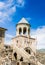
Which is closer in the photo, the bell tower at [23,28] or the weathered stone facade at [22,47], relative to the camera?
the weathered stone facade at [22,47]

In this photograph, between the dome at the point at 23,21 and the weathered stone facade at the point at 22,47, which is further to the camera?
the dome at the point at 23,21

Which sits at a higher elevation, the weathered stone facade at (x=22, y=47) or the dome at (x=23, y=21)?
the dome at (x=23, y=21)

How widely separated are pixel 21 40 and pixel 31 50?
131 inches

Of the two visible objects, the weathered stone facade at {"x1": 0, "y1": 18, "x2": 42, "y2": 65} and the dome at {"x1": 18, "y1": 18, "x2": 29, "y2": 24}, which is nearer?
the weathered stone facade at {"x1": 0, "y1": 18, "x2": 42, "y2": 65}

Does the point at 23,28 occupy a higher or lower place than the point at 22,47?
higher

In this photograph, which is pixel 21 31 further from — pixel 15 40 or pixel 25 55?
pixel 25 55

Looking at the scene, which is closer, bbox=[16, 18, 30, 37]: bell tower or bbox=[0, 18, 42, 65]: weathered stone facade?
bbox=[0, 18, 42, 65]: weathered stone facade

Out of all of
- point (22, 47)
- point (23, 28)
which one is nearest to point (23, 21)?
point (23, 28)

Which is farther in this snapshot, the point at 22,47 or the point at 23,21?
the point at 23,21

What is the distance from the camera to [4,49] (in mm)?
46531

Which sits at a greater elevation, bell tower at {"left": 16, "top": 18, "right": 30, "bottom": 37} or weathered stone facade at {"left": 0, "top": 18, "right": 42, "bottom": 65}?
bell tower at {"left": 16, "top": 18, "right": 30, "bottom": 37}

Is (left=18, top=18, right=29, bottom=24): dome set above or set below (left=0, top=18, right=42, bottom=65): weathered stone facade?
above

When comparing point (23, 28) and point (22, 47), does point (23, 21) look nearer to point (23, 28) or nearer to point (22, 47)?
point (23, 28)

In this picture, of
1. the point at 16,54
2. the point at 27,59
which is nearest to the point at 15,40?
the point at 16,54
